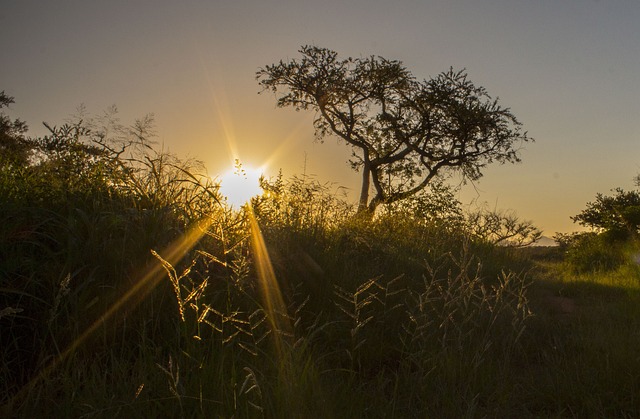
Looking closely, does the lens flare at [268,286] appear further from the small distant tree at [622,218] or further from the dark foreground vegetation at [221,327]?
the small distant tree at [622,218]

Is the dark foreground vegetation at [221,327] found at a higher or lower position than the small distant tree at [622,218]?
lower

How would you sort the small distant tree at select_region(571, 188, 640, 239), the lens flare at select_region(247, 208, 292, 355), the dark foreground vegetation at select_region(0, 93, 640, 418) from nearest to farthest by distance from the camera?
the dark foreground vegetation at select_region(0, 93, 640, 418)
the lens flare at select_region(247, 208, 292, 355)
the small distant tree at select_region(571, 188, 640, 239)

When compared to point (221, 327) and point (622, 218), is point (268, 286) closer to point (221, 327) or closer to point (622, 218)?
point (221, 327)

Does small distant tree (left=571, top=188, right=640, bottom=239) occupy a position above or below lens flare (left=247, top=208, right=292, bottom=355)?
above

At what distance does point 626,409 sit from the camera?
2.98 meters

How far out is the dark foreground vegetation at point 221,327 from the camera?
8.07 ft

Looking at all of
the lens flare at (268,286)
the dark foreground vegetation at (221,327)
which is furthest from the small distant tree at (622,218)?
the lens flare at (268,286)

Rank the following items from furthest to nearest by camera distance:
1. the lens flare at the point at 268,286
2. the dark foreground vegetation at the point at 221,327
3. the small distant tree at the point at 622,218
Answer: the small distant tree at the point at 622,218 < the lens flare at the point at 268,286 < the dark foreground vegetation at the point at 221,327

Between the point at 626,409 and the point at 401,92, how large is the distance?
20.1 metres

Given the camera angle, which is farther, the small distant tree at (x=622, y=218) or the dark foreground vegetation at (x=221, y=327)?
the small distant tree at (x=622, y=218)

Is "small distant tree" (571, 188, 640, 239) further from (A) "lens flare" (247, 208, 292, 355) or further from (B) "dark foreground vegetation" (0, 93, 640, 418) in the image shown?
(A) "lens flare" (247, 208, 292, 355)

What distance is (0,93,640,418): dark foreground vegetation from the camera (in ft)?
8.07

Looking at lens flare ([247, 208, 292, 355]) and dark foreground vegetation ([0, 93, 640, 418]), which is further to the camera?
lens flare ([247, 208, 292, 355])

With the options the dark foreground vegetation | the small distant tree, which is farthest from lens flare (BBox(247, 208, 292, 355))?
the small distant tree
